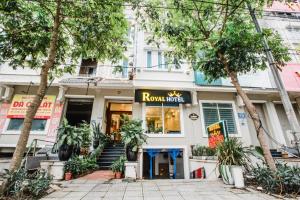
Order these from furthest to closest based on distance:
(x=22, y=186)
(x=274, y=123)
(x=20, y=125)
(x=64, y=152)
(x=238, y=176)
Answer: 1. (x=274, y=123)
2. (x=20, y=125)
3. (x=64, y=152)
4. (x=238, y=176)
5. (x=22, y=186)

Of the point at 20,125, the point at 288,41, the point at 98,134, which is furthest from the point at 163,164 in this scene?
the point at 288,41

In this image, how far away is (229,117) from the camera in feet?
37.6

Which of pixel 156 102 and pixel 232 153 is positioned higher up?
pixel 156 102

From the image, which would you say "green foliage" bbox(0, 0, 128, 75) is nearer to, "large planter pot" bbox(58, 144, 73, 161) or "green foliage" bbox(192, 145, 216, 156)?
"large planter pot" bbox(58, 144, 73, 161)

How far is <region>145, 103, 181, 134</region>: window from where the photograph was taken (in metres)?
10.8

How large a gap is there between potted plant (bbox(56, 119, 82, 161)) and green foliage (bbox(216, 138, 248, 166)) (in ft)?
18.5

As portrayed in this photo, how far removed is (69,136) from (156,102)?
5478 millimetres

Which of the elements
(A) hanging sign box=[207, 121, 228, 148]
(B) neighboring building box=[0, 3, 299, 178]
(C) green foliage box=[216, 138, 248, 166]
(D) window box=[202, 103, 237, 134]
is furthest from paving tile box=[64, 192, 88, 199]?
(D) window box=[202, 103, 237, 134]

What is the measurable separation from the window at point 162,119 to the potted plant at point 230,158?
15.3 ft

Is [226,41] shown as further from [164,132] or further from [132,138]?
[164,132]

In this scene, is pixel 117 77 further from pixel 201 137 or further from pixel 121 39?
pixel 201 137

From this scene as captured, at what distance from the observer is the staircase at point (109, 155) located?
9633 millimetres

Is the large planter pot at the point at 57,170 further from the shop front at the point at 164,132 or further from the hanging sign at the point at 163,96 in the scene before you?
the hanging sign at the point at 163,96

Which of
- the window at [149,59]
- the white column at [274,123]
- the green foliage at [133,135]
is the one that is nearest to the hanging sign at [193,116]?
the window at [149,59]
